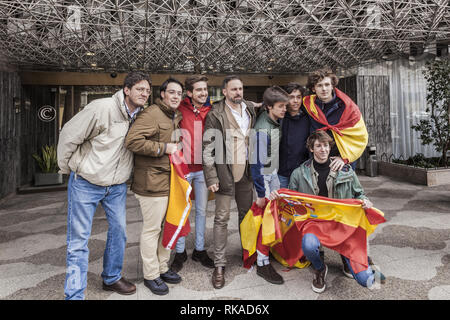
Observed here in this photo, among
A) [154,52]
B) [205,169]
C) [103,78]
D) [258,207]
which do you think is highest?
[154,52]

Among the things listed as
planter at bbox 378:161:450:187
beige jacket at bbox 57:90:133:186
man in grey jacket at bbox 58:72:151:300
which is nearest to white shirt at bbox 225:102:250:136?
Answer: man in grey jacket at bbox 58:72:151:300

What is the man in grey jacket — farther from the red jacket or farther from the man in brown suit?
the man in brown suit

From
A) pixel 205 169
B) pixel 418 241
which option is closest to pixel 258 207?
pixel 205 169

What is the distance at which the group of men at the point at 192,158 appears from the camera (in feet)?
6.95

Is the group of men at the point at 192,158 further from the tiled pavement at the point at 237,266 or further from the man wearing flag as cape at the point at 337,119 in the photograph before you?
the tiled pavement at the point at 237,266

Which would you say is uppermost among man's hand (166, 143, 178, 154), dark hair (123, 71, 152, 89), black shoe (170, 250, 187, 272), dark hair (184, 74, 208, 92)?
dark hair (184, 74, 208, 92)

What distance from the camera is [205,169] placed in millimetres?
2492

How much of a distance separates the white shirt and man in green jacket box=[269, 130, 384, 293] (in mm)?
601

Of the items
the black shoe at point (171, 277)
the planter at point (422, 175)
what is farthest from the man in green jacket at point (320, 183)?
the planter at point (422, 175)

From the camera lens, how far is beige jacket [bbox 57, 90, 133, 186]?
6.77ft
